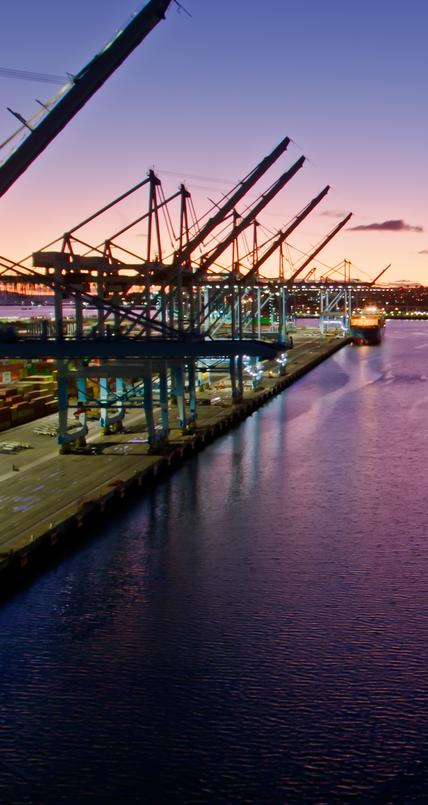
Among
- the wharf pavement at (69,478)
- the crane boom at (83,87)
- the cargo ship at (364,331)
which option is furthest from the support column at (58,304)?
the cargo ship at (364,331)

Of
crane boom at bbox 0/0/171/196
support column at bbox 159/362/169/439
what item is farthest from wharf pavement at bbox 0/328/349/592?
crane boom at bbox 0/0/171/196

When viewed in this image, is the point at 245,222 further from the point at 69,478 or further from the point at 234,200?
the point at 69,478

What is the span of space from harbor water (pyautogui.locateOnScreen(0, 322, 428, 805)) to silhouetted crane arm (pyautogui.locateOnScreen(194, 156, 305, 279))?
54.4ft

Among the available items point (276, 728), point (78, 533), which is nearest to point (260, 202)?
point (78, 533)

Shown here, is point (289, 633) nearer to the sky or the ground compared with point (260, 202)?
nearer to the ground

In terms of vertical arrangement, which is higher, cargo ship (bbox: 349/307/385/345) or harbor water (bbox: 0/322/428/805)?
cargo ship (bbox: 349/307/385/345)

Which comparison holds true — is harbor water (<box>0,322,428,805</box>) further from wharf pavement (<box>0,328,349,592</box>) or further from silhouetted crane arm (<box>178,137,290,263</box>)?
silhouetted crane arm (<box>178,137,290,263</box>)

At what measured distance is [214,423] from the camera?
132 ft

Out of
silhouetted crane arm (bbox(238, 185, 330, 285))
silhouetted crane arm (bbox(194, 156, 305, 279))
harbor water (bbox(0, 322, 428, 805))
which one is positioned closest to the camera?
harbor water (bbox(0, 322, 428, 805))

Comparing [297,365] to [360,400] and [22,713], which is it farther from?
[22,713]

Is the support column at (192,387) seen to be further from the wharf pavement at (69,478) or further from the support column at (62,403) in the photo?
the support column at (62,403)

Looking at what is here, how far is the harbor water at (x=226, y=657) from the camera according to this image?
1425cm

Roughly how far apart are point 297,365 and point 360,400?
1871 centimetres

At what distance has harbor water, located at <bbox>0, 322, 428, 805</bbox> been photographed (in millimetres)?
14250
